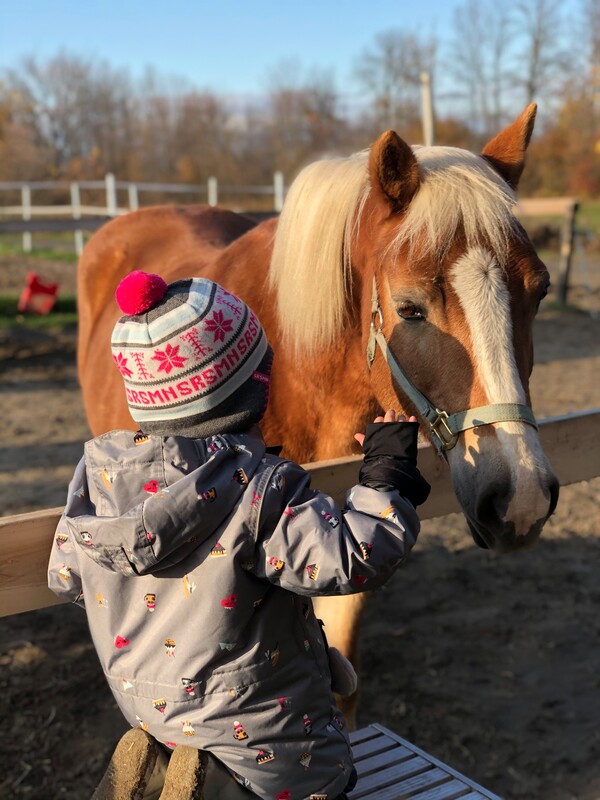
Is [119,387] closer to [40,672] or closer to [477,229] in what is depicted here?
[40,672]

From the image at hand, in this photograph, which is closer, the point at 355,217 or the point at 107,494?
the point at 107,494

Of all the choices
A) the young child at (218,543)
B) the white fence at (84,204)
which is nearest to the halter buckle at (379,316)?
the young child at (218,543)

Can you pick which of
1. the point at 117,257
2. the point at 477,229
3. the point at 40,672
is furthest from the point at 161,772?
the point at 117,257

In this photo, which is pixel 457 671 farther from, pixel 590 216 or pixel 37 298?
pixel 590 216

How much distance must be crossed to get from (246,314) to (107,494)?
428 millimetres

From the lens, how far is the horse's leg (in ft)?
8.45

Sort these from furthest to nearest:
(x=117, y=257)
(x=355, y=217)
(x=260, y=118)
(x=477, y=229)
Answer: (x=260, y=118) → (x=117, y=257) → (x=355, y=217) → (x=477, y=229)

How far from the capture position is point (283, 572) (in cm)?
140

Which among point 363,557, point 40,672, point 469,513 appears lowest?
point 40,672

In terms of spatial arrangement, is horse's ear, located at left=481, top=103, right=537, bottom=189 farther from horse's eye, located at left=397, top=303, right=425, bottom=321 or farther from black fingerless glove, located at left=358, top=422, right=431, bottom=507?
black fingerless glove, located at left=358, top=422, right=431, bottom=507

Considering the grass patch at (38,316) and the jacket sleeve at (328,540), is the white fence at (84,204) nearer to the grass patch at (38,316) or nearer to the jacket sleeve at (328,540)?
the grass patch at (38,316)

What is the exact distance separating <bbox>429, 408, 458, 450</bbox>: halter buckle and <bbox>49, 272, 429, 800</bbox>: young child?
0.97ft

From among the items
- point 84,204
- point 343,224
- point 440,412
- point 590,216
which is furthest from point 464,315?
point 84,204

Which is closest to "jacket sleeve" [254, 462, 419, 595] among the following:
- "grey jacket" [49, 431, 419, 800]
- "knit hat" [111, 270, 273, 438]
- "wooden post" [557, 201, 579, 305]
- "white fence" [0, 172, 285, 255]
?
"grey jacket" [49, 431, 419, 800]
